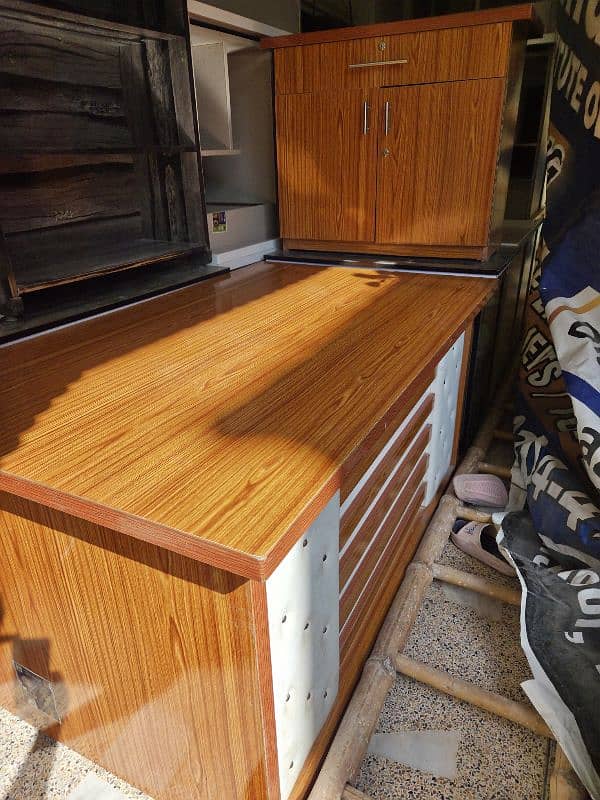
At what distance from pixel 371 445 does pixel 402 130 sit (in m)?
1.28

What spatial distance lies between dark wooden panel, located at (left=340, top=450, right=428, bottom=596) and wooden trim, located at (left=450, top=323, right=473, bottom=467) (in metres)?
0.35

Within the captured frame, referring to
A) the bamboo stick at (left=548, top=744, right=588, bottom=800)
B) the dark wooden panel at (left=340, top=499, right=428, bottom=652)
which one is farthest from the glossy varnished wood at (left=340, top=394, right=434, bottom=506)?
the bamboo stick at (left=548, top=744, right=588, bottom=800)

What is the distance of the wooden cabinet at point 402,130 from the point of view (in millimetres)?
1577

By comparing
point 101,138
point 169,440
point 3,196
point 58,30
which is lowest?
point 169,440

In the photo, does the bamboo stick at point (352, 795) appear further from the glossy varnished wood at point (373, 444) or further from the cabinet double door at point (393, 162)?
the cabinet double door at point (393, 162)

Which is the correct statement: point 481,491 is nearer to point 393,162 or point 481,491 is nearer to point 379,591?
point 379,591

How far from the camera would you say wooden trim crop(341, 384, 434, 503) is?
0.76 metres

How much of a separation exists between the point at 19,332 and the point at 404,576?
102 centimetres

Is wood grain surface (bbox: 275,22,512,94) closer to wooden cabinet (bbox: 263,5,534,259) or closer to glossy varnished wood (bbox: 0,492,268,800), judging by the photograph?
wooden cabinet (bbox: 263,5,534,259)

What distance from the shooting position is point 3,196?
4.30ft

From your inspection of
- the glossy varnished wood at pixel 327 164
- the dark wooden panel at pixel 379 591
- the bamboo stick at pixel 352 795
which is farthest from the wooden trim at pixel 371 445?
the glossy varnished wood at pixel 327 164

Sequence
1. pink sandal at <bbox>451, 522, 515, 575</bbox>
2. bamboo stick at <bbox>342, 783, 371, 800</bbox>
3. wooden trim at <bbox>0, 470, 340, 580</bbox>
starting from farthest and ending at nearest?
pink sandal at <bbox>451, 522, 515, 575</bbox> → bamboo stick at <bbox>342, 783, 371, 800</bbox> → wooden trim at <bbox>0, 470, 340, 580</bbox>

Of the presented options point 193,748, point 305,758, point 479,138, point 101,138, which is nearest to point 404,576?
point 305,758

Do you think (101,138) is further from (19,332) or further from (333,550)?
(333,550)
